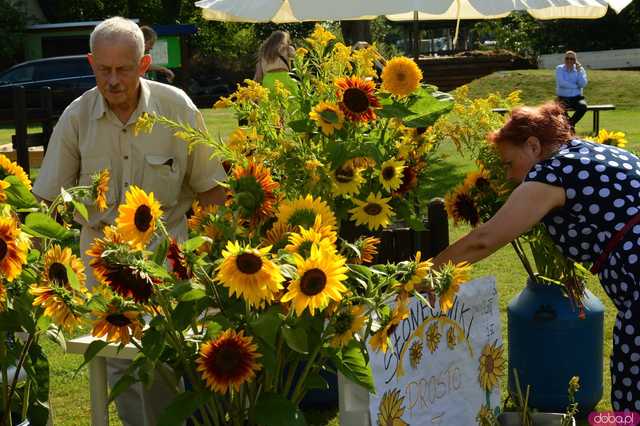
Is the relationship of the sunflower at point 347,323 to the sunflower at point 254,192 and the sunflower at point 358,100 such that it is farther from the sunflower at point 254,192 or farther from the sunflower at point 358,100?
the sunflower at point 358,100

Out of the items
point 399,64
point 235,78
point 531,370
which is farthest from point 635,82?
point 399,64

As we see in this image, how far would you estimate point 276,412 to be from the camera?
1982 mm

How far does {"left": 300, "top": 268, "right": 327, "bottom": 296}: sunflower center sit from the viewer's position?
181 cm

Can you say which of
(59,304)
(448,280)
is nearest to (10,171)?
(59,304)

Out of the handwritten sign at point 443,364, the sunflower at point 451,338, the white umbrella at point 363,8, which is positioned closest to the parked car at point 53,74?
the white umbrella at point 363,8

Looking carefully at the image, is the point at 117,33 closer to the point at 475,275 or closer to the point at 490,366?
the point at 490,366

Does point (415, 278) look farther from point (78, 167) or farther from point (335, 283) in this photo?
point (78, 167)

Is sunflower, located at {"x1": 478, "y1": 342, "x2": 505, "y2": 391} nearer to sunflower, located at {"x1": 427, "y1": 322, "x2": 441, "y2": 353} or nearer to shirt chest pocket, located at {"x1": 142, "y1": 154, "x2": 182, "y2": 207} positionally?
sunflower, located at {"x1": 427, "y1": 322, "x2": 441, "y2": 353}

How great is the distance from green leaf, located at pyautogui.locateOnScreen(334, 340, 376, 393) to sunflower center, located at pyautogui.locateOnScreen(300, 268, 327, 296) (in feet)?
0.79

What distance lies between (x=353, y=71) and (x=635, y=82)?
79.1 ft

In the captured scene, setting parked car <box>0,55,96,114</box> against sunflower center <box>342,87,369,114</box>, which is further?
parked car <box>0,55,96,114</box>

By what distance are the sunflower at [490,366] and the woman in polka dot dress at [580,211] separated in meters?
0.32

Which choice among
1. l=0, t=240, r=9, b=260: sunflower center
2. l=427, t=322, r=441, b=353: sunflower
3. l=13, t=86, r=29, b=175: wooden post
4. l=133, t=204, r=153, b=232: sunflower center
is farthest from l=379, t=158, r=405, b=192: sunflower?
l=13, t=86, r=29, b=175: wooden post

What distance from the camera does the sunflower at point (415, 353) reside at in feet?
8.55
